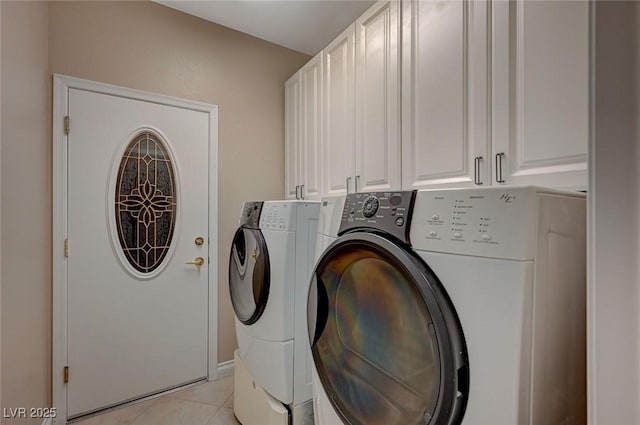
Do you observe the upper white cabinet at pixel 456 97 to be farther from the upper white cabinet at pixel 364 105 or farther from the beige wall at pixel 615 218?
the beige wall at pixel 615 218

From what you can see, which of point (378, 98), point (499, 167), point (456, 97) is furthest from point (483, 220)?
point (378, 98)

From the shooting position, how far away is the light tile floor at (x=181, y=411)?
6.13ft

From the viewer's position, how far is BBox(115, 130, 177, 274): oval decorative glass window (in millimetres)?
2064

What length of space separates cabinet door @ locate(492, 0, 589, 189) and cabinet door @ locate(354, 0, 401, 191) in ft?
1.67

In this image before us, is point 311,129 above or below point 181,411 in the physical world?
above

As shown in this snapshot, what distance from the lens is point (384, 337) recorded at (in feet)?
2.91

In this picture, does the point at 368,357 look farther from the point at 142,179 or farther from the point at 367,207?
the point at 142,179

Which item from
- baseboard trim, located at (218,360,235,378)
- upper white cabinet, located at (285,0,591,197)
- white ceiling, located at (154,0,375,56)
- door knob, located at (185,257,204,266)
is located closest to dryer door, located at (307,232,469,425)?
upper white cabinet, located at (285,0,591,197)

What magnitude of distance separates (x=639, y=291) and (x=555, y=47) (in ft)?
3.17

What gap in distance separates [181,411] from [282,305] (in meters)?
1.18

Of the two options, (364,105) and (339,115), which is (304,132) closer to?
(339,115)

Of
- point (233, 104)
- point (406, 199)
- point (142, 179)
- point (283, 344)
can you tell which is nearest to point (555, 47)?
point (406, 199)

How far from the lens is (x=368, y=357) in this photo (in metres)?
0.94

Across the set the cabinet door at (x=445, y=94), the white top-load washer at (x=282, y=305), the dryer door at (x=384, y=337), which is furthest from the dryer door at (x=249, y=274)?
the cabinet door at (x=445, y=94)
